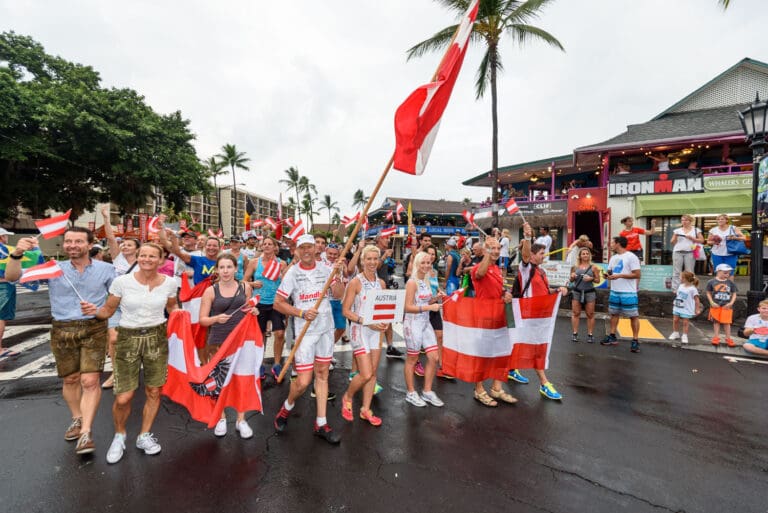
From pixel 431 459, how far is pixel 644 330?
24.9 ft

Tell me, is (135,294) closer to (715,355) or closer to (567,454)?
(567,454)

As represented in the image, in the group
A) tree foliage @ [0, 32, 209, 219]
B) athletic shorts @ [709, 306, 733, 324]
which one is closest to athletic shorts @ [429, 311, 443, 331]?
athletic shorts @ [709, 306, 733, 324]

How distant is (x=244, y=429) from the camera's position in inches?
140

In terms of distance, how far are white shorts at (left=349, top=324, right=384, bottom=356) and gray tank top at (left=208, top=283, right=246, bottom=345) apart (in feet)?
4.23

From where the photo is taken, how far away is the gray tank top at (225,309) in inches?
149

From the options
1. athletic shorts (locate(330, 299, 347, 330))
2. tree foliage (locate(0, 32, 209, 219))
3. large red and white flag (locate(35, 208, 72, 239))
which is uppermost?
tree foliage (locate(0, 32, 209, 219))

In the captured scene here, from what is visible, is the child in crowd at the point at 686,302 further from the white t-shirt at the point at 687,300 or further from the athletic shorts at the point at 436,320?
the athletic shorts at the point at 436,320

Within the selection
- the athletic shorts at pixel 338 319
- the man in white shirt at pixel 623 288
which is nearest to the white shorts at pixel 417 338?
the athletic shorts at pixel 338 319

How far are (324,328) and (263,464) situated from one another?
1.32 meters

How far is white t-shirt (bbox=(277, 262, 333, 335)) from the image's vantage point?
3758 millimetres

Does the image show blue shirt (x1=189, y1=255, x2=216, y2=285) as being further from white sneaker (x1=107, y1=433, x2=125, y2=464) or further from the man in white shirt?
the man in white shirt

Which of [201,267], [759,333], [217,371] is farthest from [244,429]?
[759,333]

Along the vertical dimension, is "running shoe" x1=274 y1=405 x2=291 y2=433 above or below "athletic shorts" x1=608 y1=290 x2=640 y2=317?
below

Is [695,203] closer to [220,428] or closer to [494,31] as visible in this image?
[494,31]
